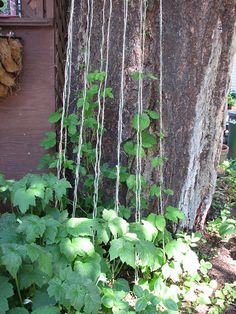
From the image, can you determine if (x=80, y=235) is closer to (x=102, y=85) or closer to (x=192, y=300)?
(x=192, y=300)

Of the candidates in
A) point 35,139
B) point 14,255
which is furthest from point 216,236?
point 14,255

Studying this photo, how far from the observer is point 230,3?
2557mm

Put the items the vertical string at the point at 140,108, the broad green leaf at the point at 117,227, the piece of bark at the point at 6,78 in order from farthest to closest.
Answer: the piece of bark at the point at 6,78, the vertical string at the point at 140,108, the broad green leaf at the point at 117,227

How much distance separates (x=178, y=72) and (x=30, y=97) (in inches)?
42.3

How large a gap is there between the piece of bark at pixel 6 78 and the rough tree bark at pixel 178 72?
418mm

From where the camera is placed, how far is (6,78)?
2.64m

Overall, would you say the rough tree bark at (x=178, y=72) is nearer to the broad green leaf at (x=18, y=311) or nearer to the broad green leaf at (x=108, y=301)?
the broad green leaf at (x=108, y=301)

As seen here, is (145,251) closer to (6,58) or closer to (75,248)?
(75,248)

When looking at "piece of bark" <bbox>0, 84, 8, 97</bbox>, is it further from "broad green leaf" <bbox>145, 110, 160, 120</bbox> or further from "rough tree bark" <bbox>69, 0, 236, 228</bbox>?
"broad green leaf" <bbox>145, 110, 160, 120</bbox>

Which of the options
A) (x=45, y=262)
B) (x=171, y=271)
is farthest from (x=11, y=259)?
(x=171, y=271)

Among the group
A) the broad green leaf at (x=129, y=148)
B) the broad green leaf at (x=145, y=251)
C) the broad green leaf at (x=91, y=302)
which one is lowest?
the broad green leaf at (x=91, y=302)

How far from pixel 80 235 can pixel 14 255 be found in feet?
1.30

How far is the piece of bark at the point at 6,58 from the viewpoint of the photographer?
2.52 metres

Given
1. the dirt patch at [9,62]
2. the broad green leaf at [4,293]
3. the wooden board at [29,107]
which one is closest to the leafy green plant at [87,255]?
the broad green leaf at [4,293]
